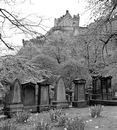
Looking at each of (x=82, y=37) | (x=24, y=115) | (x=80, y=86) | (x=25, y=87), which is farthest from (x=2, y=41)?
(x=80, y=86)

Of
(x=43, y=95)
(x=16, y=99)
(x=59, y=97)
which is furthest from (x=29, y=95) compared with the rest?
(x=59, y=97)

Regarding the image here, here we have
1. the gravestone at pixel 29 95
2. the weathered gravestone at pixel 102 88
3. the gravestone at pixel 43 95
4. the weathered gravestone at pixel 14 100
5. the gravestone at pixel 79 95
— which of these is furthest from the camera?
the weathered gravestone at pixel 102 88

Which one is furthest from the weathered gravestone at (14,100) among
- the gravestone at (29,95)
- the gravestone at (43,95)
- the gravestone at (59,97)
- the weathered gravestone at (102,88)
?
the weathered gravestone at (102,88)

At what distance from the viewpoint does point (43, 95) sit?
44.5 ft

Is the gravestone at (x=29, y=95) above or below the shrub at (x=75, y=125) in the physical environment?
above

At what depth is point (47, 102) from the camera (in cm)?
1355

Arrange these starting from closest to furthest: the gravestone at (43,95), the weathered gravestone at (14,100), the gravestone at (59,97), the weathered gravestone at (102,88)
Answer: the weathered gravestone at (14,100), the gravestone at (43,95), the gravestone at (59,97), the weathered gravestone at (102,88)

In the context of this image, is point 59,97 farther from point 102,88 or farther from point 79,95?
point 102,88

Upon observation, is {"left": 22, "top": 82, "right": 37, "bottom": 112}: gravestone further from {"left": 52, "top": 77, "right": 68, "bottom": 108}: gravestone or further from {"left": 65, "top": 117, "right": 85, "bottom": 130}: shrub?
{"left": 65, "top": 117, "right": 85, "bottom": 130}: shrub

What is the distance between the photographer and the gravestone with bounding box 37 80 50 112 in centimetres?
1317

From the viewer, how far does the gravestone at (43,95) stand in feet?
43.2

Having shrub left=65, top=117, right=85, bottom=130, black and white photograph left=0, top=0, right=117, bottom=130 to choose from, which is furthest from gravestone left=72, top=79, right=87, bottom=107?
shrub left=65, top=117, right=85, bottom=130

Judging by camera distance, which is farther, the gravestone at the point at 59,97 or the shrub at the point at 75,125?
the gravestone at the point at 59,97

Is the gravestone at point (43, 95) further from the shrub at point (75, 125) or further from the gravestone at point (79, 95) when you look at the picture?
the shrub at point (75, 125)
